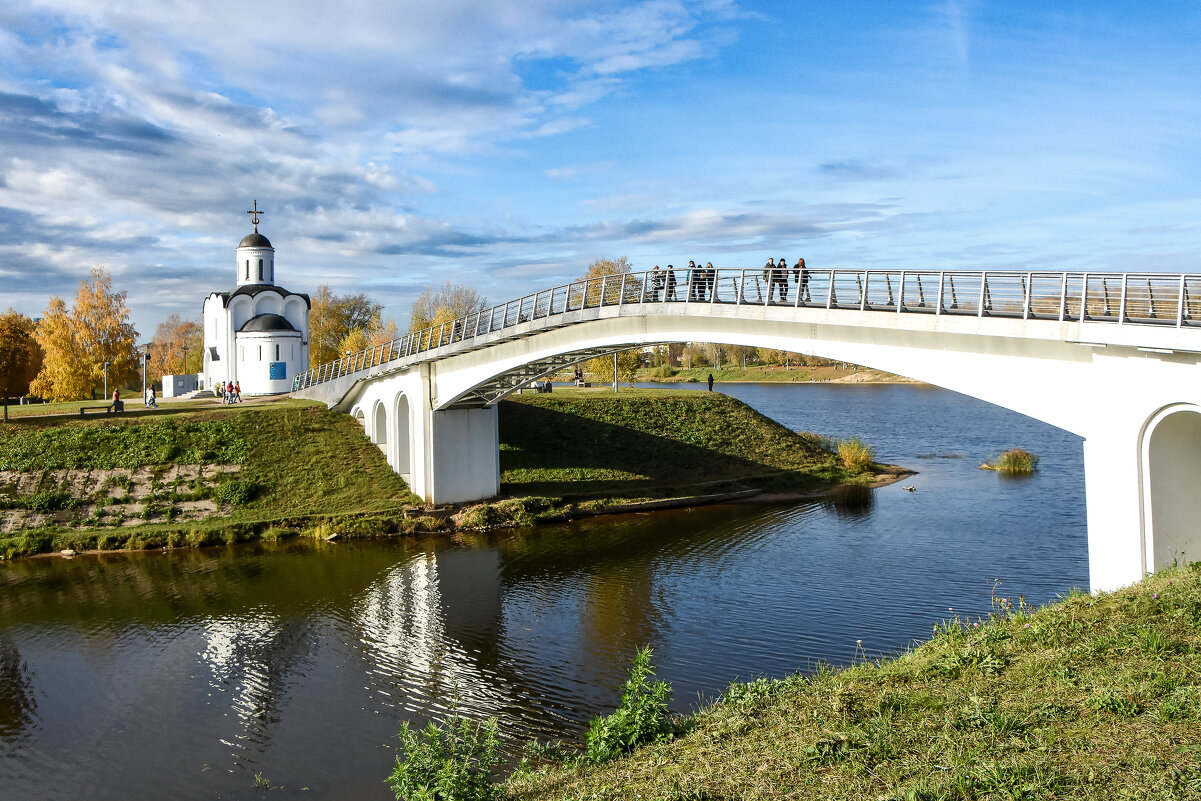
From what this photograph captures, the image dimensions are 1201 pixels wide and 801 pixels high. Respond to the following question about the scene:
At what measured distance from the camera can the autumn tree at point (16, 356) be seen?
3512 centimetres

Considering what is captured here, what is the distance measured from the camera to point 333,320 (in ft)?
270

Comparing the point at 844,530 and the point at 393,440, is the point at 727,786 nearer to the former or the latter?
the point at 844,530

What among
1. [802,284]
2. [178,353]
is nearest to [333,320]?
[178,353]

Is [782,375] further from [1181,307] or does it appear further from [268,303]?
[1181,307]

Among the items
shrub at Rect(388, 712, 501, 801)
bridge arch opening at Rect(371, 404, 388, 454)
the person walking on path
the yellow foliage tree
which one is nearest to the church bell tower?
the yellow foliage tree

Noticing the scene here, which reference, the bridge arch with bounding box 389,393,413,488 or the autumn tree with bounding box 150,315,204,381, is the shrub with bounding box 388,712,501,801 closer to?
the bridge arch with bounding box 389,393,413,488

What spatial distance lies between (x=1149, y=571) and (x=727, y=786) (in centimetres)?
853

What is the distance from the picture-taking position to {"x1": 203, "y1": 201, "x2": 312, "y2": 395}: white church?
47.2m

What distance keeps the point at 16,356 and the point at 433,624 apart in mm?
28155

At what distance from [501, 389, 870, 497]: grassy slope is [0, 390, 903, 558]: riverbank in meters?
0.10

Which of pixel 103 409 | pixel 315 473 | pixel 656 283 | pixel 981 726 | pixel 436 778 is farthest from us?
pixel 103 409

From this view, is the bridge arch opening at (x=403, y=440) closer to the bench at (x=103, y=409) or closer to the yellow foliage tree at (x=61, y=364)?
the bench at (x=103, y=409)

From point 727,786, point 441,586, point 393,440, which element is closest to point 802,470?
point 393,440

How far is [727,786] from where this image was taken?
7.93m
